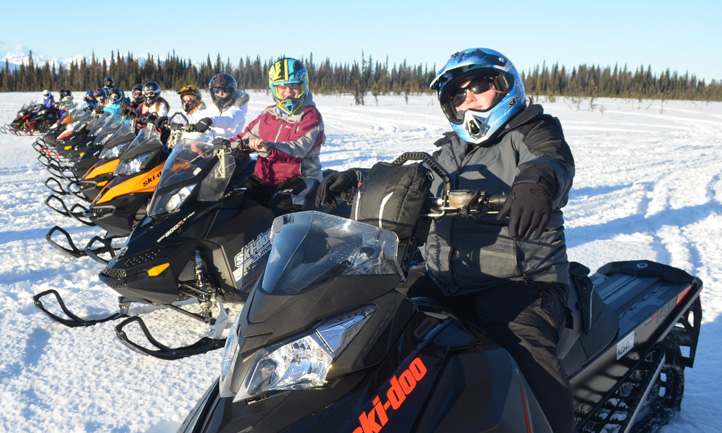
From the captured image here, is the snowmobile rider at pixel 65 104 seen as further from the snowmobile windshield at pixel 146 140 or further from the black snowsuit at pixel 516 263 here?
the black snowsuit at pixel 516 263

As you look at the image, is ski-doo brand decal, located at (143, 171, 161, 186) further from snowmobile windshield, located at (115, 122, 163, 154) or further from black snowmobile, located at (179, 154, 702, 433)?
black snowmobile, located at (179, 154, 702, 433)

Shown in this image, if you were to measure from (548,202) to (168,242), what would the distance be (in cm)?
260

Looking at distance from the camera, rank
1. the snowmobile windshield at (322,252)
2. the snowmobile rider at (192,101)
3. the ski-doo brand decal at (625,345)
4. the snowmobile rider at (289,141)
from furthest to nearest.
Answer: the snowmobile rider at (192,101) < the snowmobile rider at (289,141) < the ski-doo brand decal at (625,345) < the snowmobile windshield at (322,252)

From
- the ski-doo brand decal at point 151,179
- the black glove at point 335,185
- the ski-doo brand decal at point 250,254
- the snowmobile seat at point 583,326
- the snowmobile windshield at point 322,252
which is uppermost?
the black glove at point 335,185

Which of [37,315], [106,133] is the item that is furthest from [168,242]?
[106,133]

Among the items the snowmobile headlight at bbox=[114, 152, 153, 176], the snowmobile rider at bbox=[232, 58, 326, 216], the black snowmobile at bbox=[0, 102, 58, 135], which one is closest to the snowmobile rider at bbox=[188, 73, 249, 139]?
the snowmobile headlight at bbox=[114, 152, 153, 176]

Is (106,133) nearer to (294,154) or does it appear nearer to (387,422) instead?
(294,154)

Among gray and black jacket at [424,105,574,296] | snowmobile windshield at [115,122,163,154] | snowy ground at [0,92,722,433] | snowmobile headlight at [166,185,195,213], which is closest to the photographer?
gray and black jacket at [424,105,574,296]

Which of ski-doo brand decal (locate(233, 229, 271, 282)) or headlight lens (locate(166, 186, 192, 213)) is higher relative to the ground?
headlight lens (locate(166, 186, 192, 213))

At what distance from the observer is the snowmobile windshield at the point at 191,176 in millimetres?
3650

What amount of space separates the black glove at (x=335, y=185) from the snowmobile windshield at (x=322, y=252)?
18.3 inches

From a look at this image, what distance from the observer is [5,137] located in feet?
55.5

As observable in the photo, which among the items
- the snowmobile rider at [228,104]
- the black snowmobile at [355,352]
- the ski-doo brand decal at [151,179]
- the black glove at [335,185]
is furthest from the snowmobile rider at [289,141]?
the black snowmobile at [355,352]

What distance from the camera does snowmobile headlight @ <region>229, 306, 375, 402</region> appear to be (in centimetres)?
130
